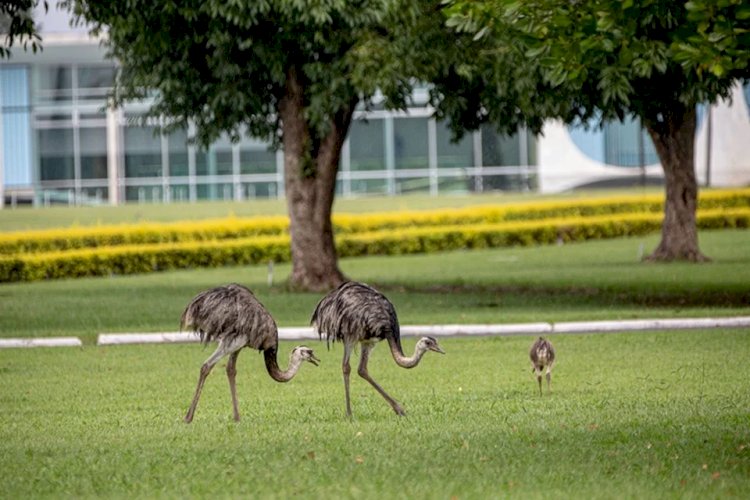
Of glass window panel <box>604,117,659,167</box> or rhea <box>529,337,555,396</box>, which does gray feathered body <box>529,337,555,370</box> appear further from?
glass window panel <box>604,117,659,167</box>

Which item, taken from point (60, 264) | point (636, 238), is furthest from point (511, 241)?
point (60, 264)

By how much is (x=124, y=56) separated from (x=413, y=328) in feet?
32.1

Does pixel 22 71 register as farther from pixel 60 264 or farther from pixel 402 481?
pixel 402 481

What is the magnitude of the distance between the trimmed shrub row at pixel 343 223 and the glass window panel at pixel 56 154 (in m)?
20.2

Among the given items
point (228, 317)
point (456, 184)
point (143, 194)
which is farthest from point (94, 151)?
point (228, 317)

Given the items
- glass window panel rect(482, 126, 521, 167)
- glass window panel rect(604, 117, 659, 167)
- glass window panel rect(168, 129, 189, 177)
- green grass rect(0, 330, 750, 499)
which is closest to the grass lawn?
green grass rect(0, 330, 750, 499)

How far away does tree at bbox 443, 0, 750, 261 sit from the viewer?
10.1m

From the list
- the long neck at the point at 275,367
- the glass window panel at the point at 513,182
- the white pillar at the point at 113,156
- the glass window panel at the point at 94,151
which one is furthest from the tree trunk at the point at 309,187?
the glass window panel at the point at 94,151

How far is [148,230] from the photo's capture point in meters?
40.2

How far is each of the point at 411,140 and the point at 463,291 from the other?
31389 millimetres

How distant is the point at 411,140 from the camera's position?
60.5 metres

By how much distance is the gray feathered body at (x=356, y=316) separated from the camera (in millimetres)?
11992

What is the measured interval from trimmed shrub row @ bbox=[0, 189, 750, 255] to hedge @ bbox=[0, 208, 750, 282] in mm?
538

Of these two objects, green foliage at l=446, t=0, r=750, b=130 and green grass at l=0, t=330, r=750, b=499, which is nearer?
green grass at l=0, t=330, r=750, b=499
